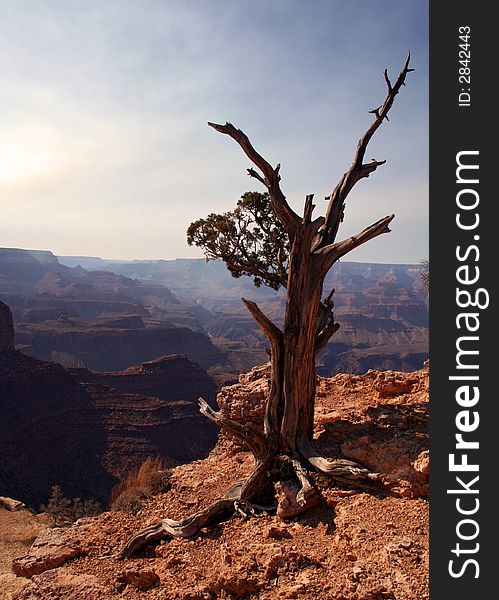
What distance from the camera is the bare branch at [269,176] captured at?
706 cm

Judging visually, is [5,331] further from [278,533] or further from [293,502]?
[278,533]

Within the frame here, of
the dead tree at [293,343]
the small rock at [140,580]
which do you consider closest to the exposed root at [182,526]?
the dead tree at [293,343]

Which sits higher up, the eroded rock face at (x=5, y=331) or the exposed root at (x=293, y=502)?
the eroded rock face at (x=5, y=331)

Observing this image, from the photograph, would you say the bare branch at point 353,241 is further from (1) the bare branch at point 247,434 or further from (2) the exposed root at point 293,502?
(2) the exposed root at point 293,502

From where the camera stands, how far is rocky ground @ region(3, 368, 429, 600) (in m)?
4.47

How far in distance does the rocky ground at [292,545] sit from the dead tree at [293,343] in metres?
0.48

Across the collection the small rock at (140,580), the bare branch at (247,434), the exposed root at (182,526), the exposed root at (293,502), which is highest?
the bare branch at (247,434)

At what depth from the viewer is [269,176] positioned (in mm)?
7277

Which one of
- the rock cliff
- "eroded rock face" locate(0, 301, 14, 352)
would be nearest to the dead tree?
"eroded rock face" locate(0, 301, 14, 352)

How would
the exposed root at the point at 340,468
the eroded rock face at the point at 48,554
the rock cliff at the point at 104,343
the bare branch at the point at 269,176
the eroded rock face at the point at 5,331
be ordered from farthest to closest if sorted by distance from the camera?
the rock cliff at the point at 104,343, the eroded rock face at the point at 5,331, the bare branch at the point at 269,176, the eroded rock face at the point at 48,554, the exposed root at the point at 340,468

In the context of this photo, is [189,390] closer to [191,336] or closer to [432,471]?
[191,336]

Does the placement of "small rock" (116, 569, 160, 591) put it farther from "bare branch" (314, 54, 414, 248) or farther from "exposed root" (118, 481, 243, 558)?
"bare branch" (314, 54, 414, 248)

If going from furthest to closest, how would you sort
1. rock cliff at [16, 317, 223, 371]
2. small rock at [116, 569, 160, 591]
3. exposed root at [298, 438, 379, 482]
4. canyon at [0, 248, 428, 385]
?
canyon at [0, 248, 428, 385] < rock cliff at [16, 317, 223, 371] < exposed root at [298, 438, 379, 482] < small rock at [116, 569, 160, 591]

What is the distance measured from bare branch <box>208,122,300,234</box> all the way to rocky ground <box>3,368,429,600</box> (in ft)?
12.8
